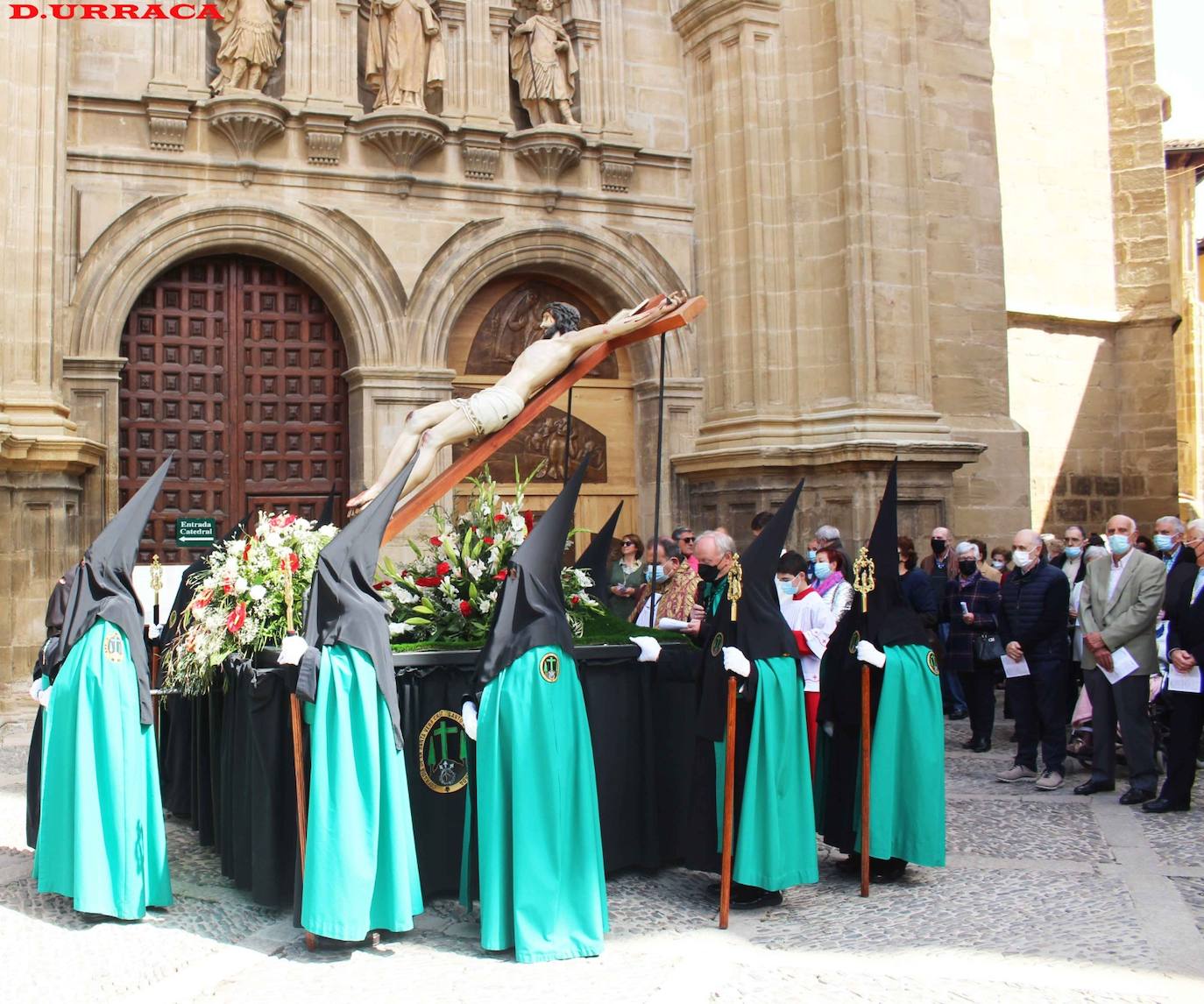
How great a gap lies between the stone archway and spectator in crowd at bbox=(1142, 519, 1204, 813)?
786cm

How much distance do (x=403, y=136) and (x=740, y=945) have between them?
9626mm

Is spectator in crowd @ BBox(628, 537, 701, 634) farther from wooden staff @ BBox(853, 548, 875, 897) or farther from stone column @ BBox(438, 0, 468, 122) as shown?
stone column @ BBox(438, 0, 468, 122)

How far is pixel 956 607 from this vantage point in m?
9.96

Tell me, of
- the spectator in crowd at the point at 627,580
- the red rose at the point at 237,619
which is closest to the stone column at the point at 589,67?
the spectator in crowd at the point at 627,580

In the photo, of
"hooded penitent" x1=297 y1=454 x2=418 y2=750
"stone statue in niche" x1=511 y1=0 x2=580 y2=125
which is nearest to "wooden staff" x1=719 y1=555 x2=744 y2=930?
"hooded penitent" x1=297 y1=454 x2=418 y2=750

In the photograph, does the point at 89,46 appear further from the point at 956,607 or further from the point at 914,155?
the point at 956,607

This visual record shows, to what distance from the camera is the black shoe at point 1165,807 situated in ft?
24.5

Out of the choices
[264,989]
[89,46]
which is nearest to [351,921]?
[264,989]

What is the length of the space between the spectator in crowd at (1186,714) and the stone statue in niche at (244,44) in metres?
9.75

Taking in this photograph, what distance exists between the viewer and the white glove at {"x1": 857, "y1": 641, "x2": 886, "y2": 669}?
5898 mm

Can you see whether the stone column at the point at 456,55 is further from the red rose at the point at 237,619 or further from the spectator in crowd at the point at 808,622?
the red rose at the point at 237,619

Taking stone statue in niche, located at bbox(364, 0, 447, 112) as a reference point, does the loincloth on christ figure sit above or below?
below

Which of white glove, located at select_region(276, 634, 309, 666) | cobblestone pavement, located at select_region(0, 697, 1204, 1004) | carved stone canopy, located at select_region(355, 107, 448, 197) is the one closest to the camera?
cobblestone pavement, located at select_region(0, 697, 1204, 1004)

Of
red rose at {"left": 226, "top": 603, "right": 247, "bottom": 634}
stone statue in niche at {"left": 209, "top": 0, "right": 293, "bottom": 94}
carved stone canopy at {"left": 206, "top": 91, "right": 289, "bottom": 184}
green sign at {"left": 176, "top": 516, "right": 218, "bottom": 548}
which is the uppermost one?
stone statue in niche at {"left": 209, "top": 0, "right": 293, "bottom": 94}
